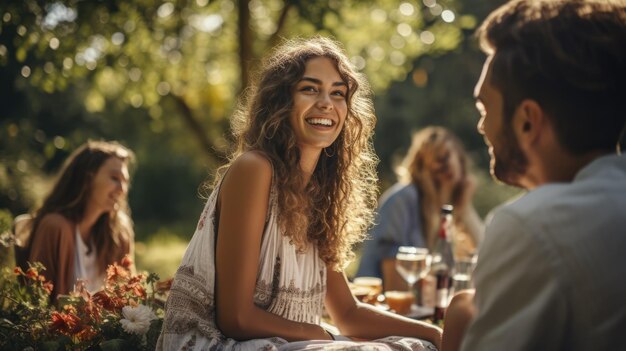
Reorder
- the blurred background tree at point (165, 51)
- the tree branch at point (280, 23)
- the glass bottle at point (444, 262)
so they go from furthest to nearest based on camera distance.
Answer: the tree branch at point (280, 23) → the blurred background tree at point (165, 51) → the glass bottle at point (444, 262)

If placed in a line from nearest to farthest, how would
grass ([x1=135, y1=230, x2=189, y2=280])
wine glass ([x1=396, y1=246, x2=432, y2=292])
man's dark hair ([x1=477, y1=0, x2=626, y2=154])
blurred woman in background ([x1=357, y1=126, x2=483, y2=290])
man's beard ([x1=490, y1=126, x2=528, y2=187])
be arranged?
man's dark hair ([x1=477, y1=0, x2=626, y2=154])
man's beard ([x1=490, y1=126, x2=528, y2=187])
wine glass ([x1=396, y1=246, x2=432, y2=292])
blurred woman in background ([x1=357, y1=126, x2=483, y2=290])
grass ([x1=135, y1=230, x2=189, y2=280])

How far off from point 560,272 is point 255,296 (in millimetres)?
1548

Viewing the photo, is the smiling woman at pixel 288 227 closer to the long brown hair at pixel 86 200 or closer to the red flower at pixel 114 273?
the red flower at pixel 114 273

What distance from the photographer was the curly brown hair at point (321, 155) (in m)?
2.88

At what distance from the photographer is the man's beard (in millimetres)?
1692

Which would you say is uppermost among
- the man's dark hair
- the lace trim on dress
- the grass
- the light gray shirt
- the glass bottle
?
the man's dark hair

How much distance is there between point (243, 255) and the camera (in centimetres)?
→ 252

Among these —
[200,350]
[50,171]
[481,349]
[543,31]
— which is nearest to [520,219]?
[481,349]

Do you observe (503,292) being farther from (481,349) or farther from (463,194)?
(463,194)

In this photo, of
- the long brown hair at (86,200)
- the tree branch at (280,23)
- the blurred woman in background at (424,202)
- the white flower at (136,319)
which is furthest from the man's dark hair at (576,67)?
the tree branch at (280,23)

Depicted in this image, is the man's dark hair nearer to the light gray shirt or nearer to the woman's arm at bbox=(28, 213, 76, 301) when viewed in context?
the light gray shirt

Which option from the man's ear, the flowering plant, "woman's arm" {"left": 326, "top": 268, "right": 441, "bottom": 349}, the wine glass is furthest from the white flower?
the man's ear

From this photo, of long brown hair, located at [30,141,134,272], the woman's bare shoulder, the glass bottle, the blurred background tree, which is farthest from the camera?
the blurred background tree

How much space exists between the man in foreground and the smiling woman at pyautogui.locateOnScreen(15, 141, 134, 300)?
3091 mm
